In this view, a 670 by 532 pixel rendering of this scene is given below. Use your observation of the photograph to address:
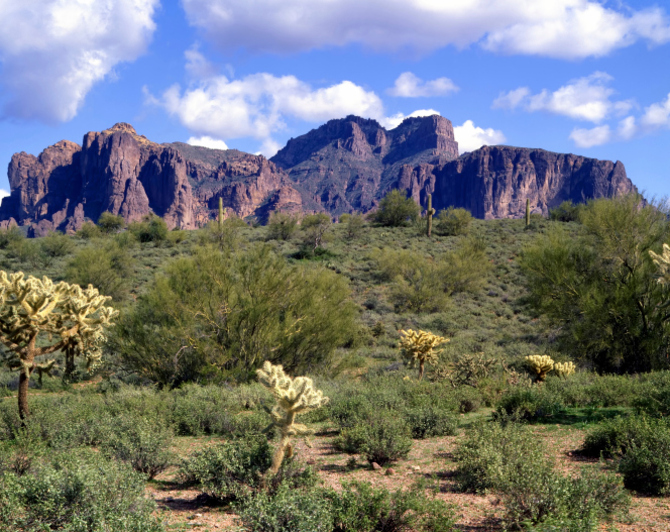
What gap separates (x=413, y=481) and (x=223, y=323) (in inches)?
315

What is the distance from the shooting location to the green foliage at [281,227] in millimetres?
45094

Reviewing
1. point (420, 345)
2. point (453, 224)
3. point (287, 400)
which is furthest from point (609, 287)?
point (453, 224)

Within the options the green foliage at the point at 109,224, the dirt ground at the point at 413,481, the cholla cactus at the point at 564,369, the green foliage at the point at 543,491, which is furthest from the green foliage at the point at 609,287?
the green foliage at the point at 109,224

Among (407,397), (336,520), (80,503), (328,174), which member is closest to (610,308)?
(407,397)

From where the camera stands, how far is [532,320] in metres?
26.0

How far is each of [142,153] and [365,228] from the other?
140 meters

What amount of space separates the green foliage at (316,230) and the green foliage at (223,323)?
82.7 ft

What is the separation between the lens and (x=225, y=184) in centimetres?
18225

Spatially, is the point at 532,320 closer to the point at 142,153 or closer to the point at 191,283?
the point at 191,283

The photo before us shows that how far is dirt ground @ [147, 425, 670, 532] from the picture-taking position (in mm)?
4879

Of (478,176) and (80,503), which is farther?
(478,176)

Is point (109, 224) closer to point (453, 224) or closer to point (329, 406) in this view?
point (453, 224)

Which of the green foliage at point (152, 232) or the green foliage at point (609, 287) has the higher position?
the green foliage at point (152, 232)

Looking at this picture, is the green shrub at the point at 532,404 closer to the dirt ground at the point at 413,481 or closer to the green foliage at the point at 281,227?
the dirt ground at the point at 413,481
